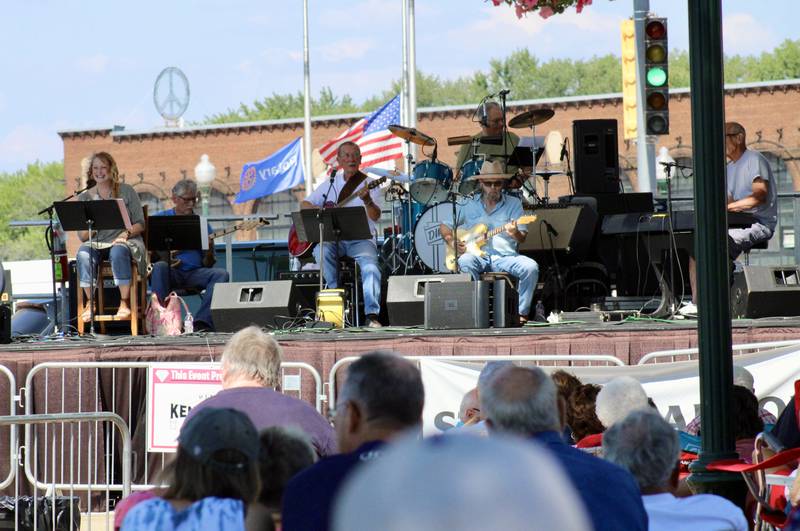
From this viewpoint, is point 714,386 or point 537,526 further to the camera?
point 714,386

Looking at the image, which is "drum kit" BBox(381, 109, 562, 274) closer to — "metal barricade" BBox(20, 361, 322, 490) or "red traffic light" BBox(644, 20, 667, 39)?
"red traffic light" BBox(644, 20, 667, 39)

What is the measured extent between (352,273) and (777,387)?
4991 millimetres

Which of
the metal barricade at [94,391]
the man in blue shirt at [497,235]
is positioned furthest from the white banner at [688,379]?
the man in blue shirt at [497,235]

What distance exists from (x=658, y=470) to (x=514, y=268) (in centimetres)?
761

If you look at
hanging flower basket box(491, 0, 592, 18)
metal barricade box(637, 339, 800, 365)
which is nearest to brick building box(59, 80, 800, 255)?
metal barricade box(637, 339, 800, 365)

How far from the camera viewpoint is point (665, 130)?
1226 centimetres

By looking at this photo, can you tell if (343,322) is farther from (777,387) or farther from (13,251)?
(13,251)

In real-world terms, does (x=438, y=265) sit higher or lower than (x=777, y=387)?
higher

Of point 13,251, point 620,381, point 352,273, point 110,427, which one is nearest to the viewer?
point 620,381

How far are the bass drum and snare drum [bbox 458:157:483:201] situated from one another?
266 millimetres

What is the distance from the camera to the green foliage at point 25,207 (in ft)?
287

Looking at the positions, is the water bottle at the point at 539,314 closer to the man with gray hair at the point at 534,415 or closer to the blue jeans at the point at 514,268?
the blue jeans at the point at 514,268

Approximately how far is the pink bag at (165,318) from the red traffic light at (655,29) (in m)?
5.07

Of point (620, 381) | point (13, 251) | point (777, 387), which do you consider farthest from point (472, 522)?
point (13, 251)
